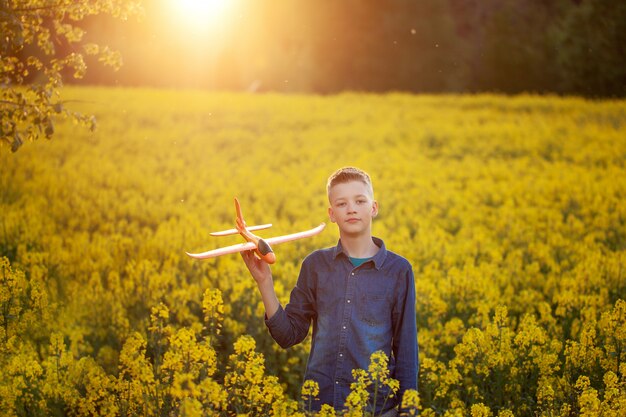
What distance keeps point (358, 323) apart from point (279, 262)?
4452 millimetres

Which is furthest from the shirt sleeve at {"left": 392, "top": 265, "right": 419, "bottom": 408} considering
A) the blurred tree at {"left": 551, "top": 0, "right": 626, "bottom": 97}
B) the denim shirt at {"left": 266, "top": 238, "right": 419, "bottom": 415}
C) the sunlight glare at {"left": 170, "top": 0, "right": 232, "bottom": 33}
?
the blurred tree at {"left": 551, "top": 0, "right": 626, "bottom": 97}

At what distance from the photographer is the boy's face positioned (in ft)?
13.6

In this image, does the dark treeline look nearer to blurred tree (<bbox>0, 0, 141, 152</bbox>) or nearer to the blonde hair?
blurred tree (<bbox>0, 0, 141, 152</bbox>)

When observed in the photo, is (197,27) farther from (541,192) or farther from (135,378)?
(135,378)

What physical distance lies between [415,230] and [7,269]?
283 inches

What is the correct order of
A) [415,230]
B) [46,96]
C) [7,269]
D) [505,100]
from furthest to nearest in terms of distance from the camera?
→ [505,100], [415,230], [46,96], [7,269]

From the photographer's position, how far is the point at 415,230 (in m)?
11.2

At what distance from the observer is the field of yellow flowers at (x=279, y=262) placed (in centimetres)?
453

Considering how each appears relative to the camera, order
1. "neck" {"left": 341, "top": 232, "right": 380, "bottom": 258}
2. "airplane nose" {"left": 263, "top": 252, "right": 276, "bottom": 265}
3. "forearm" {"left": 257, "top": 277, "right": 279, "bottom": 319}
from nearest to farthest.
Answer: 1. "airplane nose" {"left": 263, "top": 252, "right": 276, "bottom": 265}
2. "forearm" {"left": 257, "top": 277, "right": 279, "bottom": 319}
3. "neck" {"left": 341, "top": 232, "right": 380, "bottom": 258}

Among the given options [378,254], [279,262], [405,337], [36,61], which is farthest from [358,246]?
[279,262]

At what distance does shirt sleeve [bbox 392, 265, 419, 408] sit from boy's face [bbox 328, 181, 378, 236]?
38cm

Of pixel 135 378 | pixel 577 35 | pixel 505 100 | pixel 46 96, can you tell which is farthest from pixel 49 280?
pixel 577 35

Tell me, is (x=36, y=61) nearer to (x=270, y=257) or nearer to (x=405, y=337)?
(x=270, y=257)

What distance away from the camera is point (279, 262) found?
28.1 ft
